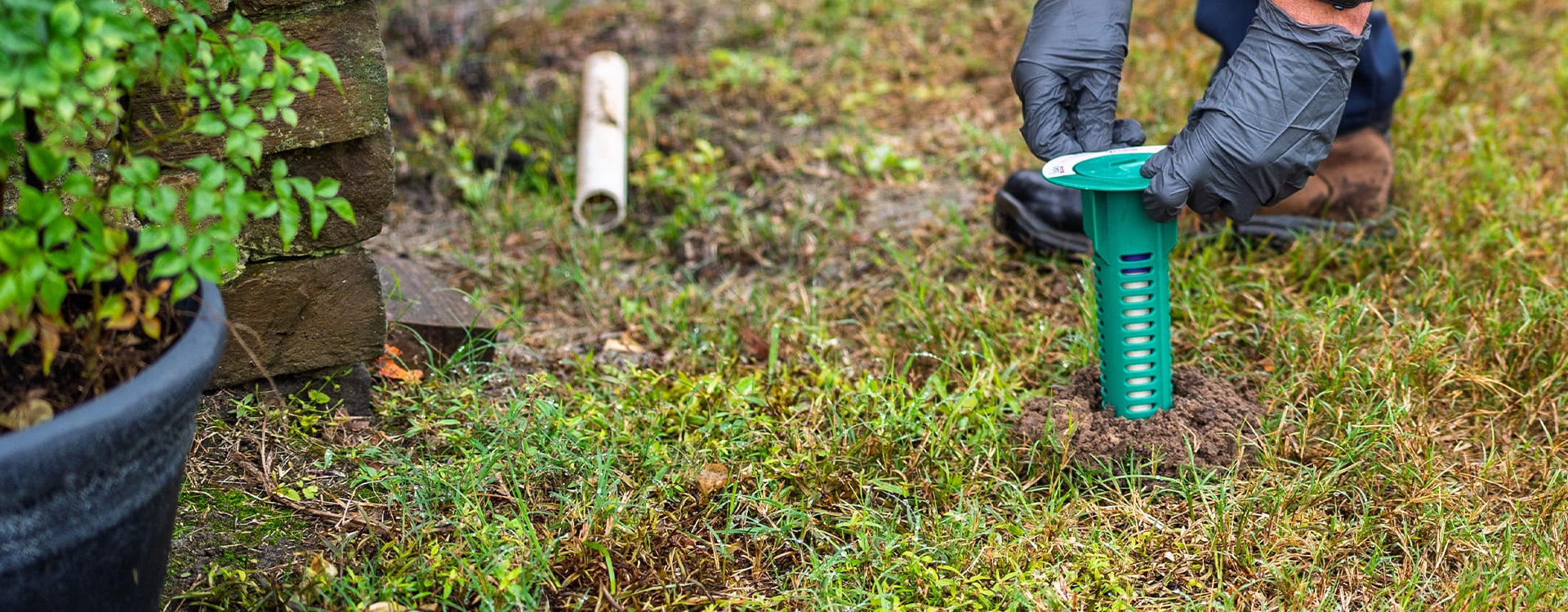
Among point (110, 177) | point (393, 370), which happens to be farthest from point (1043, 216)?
point (110, 177)

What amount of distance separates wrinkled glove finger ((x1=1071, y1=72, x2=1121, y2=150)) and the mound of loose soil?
0.45 metres

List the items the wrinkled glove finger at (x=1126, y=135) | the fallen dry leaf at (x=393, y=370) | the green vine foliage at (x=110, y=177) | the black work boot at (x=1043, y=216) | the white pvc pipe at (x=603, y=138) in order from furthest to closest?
the white pvc pipe at (x=603, y=138) < the black work boot at (x=1043, y=216) < the fallen dry leaf at (x=393, y=370) < the wrinkled glove finger at (x=1126, y=135) < the green vine foliage at (x=110, y=177)

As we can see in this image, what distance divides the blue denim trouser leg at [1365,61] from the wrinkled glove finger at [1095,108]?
2.75 ft

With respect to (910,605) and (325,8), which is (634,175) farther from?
(910,605)

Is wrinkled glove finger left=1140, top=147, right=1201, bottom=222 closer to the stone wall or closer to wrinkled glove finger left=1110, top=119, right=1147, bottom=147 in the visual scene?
wrinkled glove finger left=1110, top=119, right=1147, bottom=147

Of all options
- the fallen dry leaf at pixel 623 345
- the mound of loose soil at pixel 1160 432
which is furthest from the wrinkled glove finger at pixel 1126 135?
Answer: the fallen dry leaf at pixel 623 345

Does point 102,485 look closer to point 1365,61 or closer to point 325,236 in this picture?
point 325,236

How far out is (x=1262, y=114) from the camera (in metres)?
1.76

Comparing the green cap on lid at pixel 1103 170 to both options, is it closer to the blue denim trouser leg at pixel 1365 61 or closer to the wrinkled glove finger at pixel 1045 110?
the wrinkled glove finger at pixel 1045 110

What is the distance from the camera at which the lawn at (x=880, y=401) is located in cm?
170

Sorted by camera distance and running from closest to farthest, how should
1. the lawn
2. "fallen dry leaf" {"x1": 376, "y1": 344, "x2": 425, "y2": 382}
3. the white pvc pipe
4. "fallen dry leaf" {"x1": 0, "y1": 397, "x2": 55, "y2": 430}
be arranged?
"fallen dry leaf" {"x1": 0, "y1": 397, "x2": 55, "y2": 430} → the lawn → "fallen dry leaf" {"x1": 376, "y1": 344, "x2": 425, "y2": 382} → the white pvc pipe

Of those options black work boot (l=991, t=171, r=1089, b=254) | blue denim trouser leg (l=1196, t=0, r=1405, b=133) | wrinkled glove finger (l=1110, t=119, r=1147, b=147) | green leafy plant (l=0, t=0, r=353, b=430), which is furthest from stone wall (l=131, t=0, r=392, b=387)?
blue denim trouser leg (l=1196, t=0, r=1405, b=133)

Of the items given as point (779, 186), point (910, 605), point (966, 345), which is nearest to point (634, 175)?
point (779, 186)

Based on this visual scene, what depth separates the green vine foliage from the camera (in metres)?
1.06
